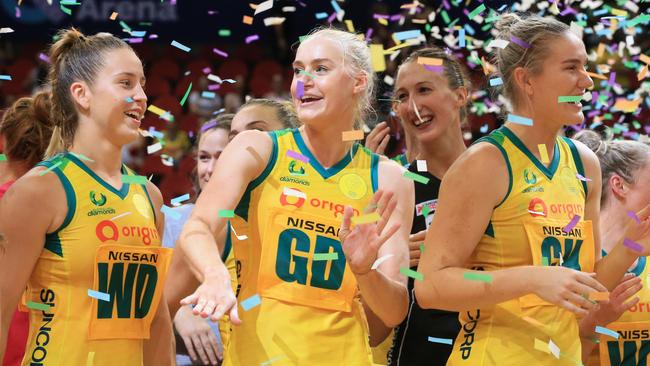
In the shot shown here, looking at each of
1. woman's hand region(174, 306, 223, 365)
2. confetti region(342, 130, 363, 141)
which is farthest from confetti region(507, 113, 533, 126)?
woman's hand region(174, 306, 223, 365)

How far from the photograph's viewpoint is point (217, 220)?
2.57 metres

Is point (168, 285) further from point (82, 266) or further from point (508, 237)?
point (508, 237)

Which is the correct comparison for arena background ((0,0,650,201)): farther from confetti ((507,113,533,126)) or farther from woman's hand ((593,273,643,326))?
confetti ((507,113,533,126))

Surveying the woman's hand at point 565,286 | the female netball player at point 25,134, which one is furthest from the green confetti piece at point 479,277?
the female netball player at point 25,134

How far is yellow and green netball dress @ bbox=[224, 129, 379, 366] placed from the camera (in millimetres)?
2648

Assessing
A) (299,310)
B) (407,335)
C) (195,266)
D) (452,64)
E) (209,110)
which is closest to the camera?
(195,266)

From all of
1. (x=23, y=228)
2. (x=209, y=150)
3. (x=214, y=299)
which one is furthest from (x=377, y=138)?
(x=214, y=299)

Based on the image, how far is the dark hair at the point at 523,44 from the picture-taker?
2818 millimetres

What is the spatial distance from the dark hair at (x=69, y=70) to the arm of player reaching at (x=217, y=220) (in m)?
0.53

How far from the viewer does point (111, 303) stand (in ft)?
8.96

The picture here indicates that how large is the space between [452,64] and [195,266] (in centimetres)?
187

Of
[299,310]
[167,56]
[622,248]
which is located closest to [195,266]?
[299,310]

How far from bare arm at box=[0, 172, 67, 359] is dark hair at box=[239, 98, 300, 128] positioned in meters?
1.22

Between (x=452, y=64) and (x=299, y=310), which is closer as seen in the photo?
(x=299, y=310)
